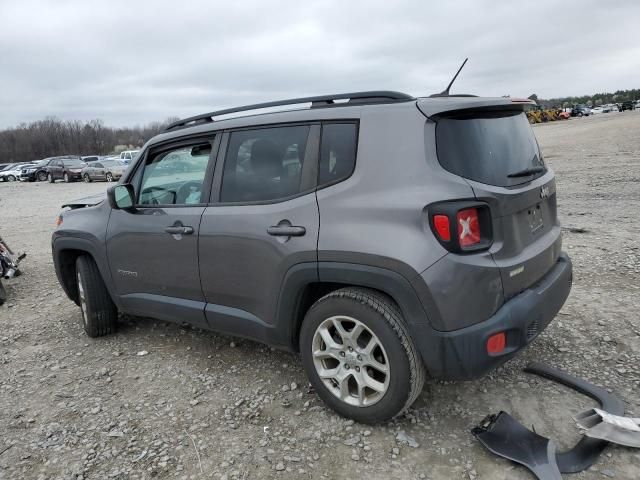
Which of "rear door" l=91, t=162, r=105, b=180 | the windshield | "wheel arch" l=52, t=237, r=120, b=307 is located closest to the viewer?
"wheel arch" l=52, t=237, r=120, b=307

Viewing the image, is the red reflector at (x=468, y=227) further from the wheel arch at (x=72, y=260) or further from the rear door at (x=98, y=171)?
the rear door at (x=98, y=171)

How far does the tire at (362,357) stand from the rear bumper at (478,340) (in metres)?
0.12

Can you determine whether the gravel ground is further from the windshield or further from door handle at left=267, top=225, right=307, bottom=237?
the windshield

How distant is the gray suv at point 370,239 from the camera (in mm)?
2529

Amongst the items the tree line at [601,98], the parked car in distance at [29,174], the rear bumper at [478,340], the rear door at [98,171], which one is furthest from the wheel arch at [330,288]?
the tree line at [601,98]

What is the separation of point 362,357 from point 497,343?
0.73 metres

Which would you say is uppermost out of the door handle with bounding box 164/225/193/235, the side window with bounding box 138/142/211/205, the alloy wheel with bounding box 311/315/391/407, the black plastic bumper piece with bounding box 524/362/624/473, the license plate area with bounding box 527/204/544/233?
the side window with bounding box 138/142/211/205

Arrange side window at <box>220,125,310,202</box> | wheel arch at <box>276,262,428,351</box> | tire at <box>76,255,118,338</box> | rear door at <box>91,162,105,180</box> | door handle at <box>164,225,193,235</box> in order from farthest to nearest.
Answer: rear door at <box>91,162,105,180</box> < tire at <box>76,255,118,338</box> < door handle at <box>164,225,193,235</box> < side window at <box>220,125,310,202</box> < wheel arch at <box>276,262,428,351</box>

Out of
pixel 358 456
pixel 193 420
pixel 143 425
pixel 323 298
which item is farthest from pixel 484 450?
pixel 143 425

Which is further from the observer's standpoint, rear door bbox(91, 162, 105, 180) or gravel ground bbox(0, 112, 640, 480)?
rear door bbox(91, 162, 105, 180)

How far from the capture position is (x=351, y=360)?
9.41 ft

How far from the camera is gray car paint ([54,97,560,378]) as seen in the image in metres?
2.51

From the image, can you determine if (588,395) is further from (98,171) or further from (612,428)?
(98,171)

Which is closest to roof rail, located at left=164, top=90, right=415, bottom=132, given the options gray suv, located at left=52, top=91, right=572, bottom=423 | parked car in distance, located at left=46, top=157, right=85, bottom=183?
gray suv, located at left=52, top=91, right=572, bottom=423
